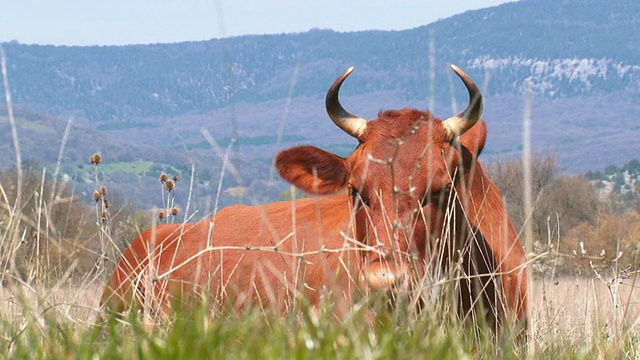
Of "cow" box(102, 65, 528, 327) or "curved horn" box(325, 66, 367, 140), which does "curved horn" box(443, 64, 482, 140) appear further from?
"curved horn" box(325, 66, 367, 140)

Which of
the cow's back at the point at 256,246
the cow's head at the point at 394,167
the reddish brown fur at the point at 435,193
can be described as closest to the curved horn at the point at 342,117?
the cow's head at the point at 394,167

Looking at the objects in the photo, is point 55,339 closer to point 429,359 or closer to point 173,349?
point 173,349

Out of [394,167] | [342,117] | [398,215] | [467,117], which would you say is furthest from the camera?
[342,117]

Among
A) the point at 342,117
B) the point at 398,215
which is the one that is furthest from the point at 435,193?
the point at 342,117

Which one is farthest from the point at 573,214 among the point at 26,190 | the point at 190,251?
the point at 190,251

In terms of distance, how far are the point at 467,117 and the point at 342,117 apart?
3.10ft

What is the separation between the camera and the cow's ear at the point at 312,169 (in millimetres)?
7652

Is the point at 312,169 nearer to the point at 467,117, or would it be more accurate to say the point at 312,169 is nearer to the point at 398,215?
the point at 467,117

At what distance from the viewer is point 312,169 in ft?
25.9

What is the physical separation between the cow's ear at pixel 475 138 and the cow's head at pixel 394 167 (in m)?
0.02

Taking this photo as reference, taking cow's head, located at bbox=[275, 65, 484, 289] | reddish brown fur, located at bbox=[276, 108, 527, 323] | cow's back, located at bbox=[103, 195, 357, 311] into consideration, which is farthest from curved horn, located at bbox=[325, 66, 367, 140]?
cow's back, located at bbox=[103, 195, 357, 311]

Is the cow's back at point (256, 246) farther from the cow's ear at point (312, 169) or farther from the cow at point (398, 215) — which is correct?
the cow's ear at point (312, 169)

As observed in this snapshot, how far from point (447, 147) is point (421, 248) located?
2.75ft

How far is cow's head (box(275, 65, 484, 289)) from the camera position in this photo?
625 cm
